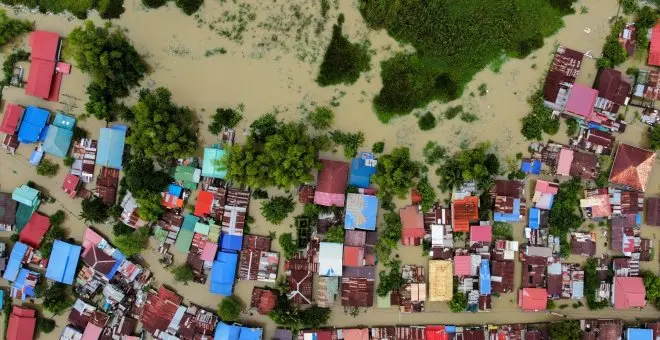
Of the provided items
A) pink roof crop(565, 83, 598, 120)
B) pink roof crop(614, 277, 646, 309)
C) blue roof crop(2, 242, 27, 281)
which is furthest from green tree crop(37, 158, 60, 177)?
pink roof crop(614, 277, 646, 309)

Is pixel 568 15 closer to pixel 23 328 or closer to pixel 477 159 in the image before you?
pixel 477 159

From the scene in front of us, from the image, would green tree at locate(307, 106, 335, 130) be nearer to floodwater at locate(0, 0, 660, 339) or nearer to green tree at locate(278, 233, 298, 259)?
floodwater at locate(0, 0, 660, 339)

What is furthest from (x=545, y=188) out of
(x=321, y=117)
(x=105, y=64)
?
(x=105, y=64)

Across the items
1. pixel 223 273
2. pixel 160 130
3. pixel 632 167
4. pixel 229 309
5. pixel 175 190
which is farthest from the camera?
pixel 175 190

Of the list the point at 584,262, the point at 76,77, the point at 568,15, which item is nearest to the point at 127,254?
the point at 76,77

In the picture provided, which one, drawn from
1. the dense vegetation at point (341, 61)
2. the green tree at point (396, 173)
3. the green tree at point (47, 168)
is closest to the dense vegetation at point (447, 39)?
the dense vegetation at point (341, 61)

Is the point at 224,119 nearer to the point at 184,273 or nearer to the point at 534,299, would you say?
the point at 184,273
